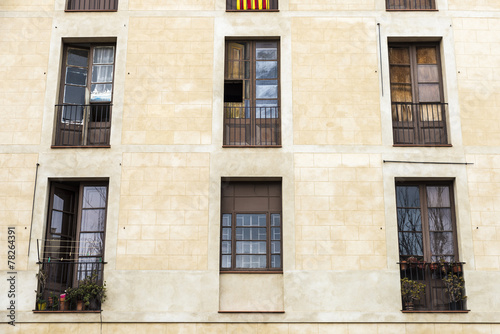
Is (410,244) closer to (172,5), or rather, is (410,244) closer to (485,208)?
(485,208)

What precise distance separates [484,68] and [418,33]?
5.88ft

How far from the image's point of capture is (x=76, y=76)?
16016 mm

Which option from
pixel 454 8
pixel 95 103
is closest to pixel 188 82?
pixel 95 103

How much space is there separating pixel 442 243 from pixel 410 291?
59.3 inches

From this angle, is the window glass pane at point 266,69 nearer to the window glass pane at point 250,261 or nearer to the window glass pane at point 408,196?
the window glass pane at point 408,196

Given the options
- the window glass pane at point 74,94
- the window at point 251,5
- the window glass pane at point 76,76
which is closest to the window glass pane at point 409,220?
the window at point 251,5

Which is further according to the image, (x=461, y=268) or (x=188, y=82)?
(x=188, y=82)

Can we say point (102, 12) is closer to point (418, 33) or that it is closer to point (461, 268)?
point (418, 33)

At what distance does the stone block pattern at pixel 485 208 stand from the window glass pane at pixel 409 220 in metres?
1.19

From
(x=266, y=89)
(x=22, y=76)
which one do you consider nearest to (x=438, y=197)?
(x=266, y=89)

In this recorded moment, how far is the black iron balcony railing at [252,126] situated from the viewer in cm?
1537

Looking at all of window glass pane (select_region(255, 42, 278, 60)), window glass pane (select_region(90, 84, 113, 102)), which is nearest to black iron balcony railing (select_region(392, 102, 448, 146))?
window glass pane (select_region(255, 42, 278, 60))

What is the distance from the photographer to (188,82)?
50.7 feet

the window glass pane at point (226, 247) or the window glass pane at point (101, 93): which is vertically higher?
the window glass pane at point (101, 93)
